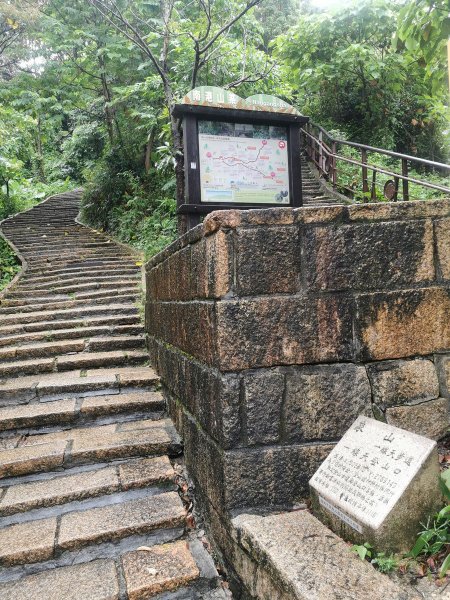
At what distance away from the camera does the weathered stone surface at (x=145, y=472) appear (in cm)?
258

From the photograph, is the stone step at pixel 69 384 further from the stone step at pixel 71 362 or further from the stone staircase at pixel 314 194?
the stone staircase at pixel 314 194

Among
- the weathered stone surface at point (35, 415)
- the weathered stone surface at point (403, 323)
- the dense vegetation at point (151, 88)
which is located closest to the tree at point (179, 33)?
the dense vegetation at point (151, 88)

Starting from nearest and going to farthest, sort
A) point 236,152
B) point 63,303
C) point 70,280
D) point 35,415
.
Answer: point 236,152 < point 35,415 < point 63,303 < point 70,280

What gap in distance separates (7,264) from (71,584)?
29.2ft

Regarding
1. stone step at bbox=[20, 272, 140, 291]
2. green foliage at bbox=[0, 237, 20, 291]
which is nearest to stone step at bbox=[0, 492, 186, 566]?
stone step at bbox=[20, 272, 140, 291]

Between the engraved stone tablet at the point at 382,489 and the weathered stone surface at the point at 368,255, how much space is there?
2.07 feet

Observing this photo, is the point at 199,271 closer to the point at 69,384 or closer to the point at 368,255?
the point at 368,255

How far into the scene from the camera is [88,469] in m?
2.82

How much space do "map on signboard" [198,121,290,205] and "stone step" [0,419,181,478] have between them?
1.73 m

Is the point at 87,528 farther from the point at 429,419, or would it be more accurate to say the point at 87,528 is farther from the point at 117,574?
the point at 429,419

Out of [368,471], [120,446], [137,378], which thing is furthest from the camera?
[137,378]

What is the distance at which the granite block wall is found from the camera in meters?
1.83

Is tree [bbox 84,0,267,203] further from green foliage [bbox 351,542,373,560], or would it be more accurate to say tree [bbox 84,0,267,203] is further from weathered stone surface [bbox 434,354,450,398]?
green foliage [bbox 351,542,373,560]

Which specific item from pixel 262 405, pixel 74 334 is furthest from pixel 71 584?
pixel 74 334
